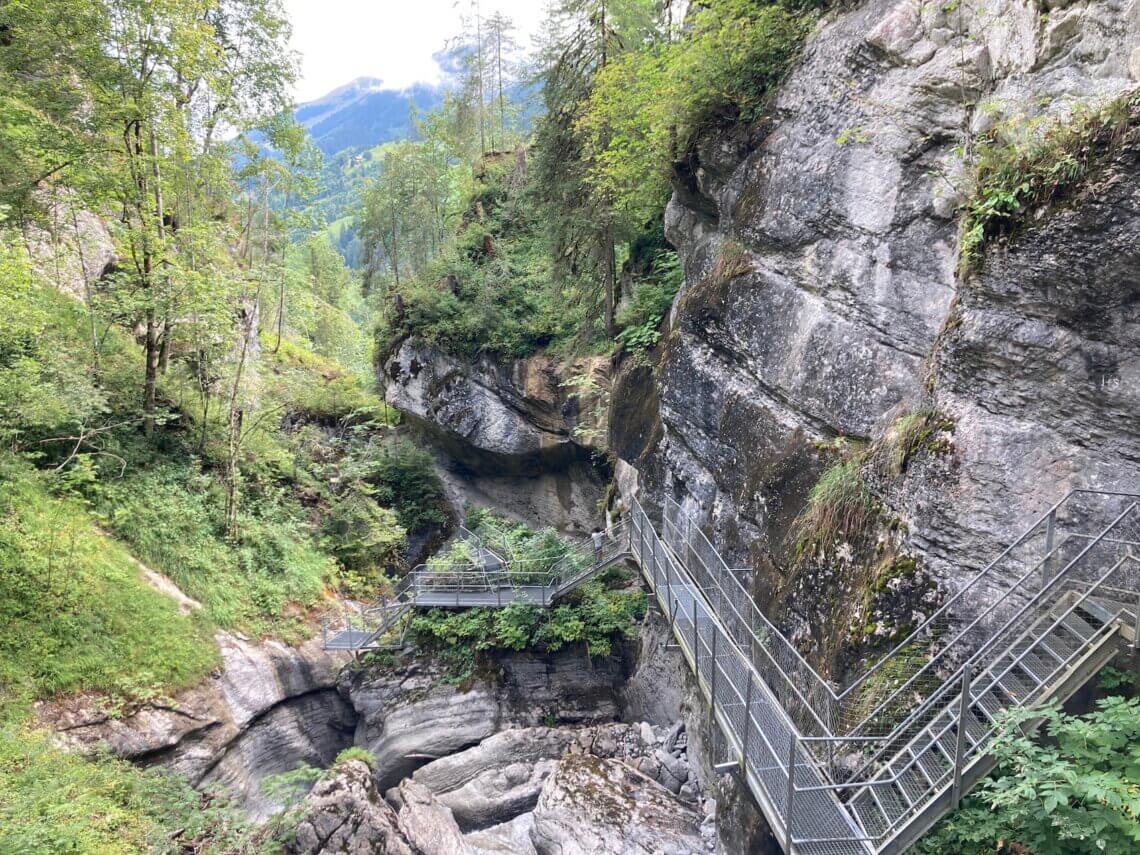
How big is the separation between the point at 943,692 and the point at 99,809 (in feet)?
29.6

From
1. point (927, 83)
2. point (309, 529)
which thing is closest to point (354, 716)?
point (309, 529)

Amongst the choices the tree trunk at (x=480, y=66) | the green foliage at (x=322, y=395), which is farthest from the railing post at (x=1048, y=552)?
the tree trunk at (x=480, y=66)

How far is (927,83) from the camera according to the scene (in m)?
6.68

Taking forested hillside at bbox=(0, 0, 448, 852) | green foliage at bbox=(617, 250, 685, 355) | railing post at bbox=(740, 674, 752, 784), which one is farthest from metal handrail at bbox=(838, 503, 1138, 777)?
green foliage at bbox=(617, 250, 685, 355)

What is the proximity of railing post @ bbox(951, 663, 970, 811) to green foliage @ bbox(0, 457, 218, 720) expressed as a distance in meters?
10.7

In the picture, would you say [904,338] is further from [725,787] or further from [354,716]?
[354,716]

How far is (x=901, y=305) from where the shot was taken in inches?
263

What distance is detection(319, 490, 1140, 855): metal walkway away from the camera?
4.24m

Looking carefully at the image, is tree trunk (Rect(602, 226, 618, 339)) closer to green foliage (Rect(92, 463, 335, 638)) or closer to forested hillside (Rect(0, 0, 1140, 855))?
forested hillside (Rect(0, 0, 1140, 855))

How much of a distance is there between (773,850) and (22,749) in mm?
8872

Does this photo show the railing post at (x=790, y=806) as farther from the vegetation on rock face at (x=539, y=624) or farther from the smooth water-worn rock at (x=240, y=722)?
the smooth water-worn rock at (x=240, y=722)

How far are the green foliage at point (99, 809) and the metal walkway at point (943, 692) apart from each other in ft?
21.6

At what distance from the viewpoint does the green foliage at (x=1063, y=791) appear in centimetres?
351

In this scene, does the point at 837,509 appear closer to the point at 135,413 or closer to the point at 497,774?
the point at 497,774
